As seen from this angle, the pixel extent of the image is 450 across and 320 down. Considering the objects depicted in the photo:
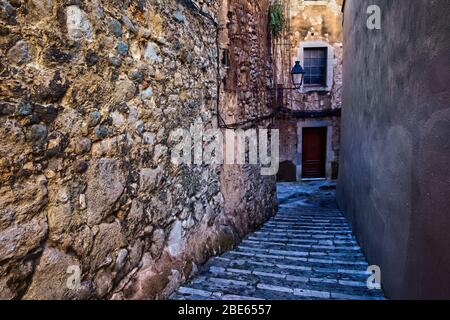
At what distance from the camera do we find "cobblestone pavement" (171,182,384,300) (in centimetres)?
213

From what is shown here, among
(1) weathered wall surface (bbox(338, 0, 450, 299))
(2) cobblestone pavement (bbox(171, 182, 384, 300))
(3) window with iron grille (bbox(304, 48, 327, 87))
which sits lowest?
(2) cobblestone pavement (bbox(171, 182, 384, 300))

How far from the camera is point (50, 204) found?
129 centimetres

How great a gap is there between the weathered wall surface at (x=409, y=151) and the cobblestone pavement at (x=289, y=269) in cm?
27

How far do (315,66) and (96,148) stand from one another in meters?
9.50

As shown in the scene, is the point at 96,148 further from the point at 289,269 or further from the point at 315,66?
the point at 315,66

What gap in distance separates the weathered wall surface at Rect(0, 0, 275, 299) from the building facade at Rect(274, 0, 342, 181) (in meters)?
7.40

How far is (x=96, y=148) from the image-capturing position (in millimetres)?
1533

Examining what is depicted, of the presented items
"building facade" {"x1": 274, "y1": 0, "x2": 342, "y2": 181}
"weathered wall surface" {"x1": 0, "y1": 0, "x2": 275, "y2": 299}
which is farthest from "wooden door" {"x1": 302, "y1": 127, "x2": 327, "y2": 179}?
"weathered wall surface" {"x1": 0, "y1": 0, "x2": 275, "y2": 299}

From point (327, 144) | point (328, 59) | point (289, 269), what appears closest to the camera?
point (289, 269)

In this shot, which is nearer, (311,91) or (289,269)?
(289,269)

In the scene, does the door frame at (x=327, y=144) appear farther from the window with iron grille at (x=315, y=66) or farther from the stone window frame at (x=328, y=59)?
the window with iron grille at (x=315, y=66)

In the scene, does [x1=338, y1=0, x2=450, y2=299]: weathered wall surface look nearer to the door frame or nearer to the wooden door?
the door frame

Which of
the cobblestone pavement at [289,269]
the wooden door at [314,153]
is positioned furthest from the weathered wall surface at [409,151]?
the wooden door at [314,153]

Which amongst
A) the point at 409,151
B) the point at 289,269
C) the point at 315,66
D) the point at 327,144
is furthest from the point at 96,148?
the point at 327,144
